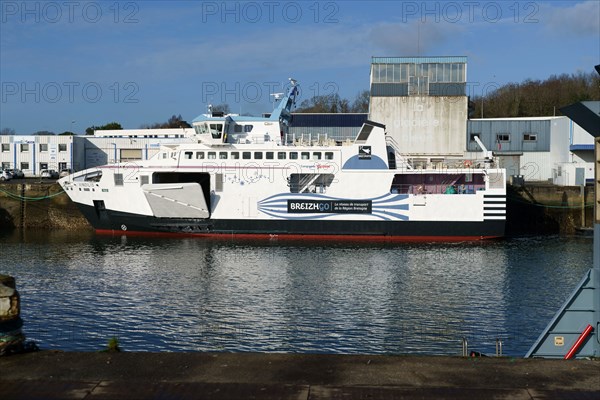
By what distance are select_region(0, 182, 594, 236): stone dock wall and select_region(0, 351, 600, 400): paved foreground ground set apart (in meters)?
30.9

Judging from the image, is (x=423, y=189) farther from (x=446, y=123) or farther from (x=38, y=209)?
(x=38, y=209)

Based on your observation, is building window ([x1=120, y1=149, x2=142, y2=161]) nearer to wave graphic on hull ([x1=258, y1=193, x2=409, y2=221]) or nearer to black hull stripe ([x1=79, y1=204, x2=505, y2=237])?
black hull stripe ([x1=79, y1=204, x2=505, y2=237])

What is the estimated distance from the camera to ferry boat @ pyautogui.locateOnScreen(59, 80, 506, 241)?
3234 cm

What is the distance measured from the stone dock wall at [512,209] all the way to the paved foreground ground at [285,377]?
30899 mm

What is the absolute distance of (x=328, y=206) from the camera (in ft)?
107

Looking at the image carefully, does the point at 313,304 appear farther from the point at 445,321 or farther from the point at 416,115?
the point at 416,115

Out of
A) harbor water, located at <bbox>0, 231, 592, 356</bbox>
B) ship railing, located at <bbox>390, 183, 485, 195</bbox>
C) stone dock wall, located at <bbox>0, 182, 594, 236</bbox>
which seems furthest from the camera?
stone dock wall, located at <bbox>0, 182, 594, 236</bbox>

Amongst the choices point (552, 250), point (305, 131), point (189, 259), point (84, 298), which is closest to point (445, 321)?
point (84, 298)

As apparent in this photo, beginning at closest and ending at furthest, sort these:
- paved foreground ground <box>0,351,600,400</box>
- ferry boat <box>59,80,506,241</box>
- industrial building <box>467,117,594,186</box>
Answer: paved foreground ground <box>0,351,600,400</box>, ferry boat <box>59,80,506,241</box>, industrial building <box>467,117,594,186</box>

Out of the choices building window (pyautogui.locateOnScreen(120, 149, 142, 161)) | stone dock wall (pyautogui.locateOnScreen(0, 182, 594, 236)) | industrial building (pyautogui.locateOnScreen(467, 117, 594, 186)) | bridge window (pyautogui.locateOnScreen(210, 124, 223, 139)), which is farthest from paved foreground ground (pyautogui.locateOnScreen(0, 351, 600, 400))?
building window (pyautogui.locateOnScreen(120, 149, 142, 161))

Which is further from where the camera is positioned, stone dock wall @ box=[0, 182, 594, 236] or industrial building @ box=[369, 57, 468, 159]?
industrial building @ box=[369, 57, 468, 159]

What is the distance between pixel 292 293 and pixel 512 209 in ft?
71.4

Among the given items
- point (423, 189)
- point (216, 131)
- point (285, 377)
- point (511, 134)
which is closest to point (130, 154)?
point (216, 131)

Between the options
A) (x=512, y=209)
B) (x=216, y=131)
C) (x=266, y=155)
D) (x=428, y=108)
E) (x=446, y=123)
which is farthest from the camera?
(x=446, y=123)
